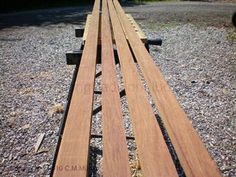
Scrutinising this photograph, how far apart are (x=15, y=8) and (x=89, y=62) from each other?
609 inches

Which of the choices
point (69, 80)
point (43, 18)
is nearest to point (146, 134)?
point (69, 80)

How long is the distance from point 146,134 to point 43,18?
12692 millimetres

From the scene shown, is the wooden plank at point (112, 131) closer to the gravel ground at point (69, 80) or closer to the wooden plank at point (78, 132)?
the wooden plank at point (78, 132)

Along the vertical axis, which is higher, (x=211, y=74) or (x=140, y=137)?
(x=140, y=137)

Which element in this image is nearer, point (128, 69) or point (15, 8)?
point (128, 69)

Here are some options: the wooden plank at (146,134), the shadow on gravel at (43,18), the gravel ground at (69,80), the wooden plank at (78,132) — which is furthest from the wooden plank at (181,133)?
the shadow on gravel at (43,18)

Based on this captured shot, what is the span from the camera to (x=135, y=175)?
3.26 m

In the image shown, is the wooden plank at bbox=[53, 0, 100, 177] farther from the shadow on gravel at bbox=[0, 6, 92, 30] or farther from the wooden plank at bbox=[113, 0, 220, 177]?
the shadow on gravel at bbox=[0, 6, 92, 30]

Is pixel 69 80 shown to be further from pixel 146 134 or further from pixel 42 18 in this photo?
pixel 42 18

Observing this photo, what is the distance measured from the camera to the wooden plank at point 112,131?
1448 mm

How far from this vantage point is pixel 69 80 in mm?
6160

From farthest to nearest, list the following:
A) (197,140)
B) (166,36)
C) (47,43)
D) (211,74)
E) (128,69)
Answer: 1. (166,36)
2. (47,43)
3. (211,74)
4. (128,69)
5. (197,140)

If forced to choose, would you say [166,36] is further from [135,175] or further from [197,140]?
[197,140]

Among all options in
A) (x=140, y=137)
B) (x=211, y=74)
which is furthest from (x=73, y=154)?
(x=211, y=74)
